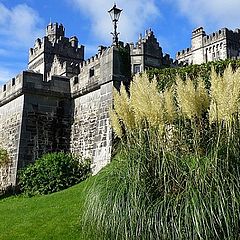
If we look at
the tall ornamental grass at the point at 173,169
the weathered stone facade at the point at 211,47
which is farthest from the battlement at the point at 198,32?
the tall ornamental grass at the point at 173,169

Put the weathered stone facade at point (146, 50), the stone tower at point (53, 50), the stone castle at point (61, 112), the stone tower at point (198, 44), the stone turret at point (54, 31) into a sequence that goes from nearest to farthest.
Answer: the stone castle at point (61, 112) → the weathered stone facade at point (146, 50) → the stone tower at point (53, 50) → the stone turret at point (54, 31) → the stone tower at point (198, 44)

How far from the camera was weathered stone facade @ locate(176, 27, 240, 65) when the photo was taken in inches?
1982

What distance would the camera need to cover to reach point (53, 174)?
1280 centimetres

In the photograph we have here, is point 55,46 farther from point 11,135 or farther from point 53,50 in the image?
point 11,135

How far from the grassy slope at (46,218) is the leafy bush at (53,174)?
163cm

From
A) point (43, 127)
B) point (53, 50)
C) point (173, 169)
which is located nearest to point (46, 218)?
point (173, 169)

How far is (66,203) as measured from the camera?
951cm

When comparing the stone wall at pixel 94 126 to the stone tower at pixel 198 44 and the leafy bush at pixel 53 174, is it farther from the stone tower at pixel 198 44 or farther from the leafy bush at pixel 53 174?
the stone tower at pixel 198 44

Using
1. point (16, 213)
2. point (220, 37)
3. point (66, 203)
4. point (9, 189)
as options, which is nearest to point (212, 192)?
point (66, 203)

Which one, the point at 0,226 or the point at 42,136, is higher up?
the point at 42,136

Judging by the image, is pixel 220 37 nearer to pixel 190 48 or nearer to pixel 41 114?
pixel 190 48

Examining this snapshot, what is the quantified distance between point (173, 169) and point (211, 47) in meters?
48.8

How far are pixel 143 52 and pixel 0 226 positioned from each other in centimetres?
2146

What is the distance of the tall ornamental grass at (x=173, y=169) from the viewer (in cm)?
494
